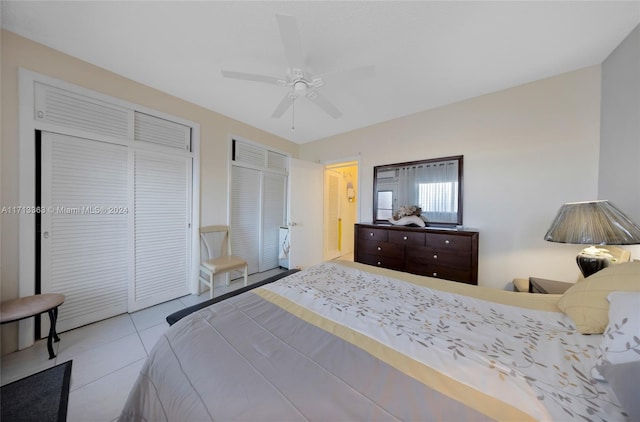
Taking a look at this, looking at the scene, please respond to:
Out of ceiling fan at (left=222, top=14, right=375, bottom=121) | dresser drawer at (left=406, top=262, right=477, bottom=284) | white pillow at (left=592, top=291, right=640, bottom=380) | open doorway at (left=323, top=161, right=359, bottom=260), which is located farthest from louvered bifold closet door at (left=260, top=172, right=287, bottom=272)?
white pillow at (left=592, top=291, right=640, bottom=380)

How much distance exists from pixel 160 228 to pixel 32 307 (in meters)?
1.08

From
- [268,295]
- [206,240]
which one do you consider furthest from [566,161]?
[206,240]

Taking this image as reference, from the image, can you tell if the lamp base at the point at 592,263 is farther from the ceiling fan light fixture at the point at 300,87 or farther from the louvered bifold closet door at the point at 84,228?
the louvered bifold closet door at the point at 84,228

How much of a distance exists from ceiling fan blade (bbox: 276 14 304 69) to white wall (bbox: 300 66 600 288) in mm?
2044

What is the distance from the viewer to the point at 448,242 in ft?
7.35

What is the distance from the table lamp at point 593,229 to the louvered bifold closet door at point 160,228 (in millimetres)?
3643

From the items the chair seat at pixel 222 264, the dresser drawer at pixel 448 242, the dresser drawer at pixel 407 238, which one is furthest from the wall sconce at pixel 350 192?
the chair seat at pixel 222 264

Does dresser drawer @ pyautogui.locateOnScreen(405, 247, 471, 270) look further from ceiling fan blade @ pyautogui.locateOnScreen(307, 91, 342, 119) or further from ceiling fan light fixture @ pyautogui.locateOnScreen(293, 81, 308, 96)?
ceiling fan light fixture @ pyautogui.locateOnScreen(293, 81, 308, 96)

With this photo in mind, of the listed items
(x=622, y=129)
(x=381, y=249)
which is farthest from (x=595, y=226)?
(x=381, y=249)

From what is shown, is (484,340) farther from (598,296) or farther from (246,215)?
(246,215)

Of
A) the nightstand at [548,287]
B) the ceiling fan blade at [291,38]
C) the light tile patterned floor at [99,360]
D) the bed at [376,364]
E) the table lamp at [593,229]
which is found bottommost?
the light tile patterned floor at [99,360]

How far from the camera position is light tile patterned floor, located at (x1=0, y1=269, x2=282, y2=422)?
4.25 ft

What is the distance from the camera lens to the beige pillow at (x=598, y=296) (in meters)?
0.86

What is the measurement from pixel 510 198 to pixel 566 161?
1.73ft
